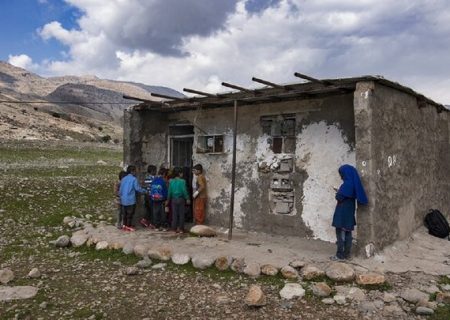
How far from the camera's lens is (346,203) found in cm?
742

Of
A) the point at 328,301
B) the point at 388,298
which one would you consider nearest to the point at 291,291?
the point at 328,301

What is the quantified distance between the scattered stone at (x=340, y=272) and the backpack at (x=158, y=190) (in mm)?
4664

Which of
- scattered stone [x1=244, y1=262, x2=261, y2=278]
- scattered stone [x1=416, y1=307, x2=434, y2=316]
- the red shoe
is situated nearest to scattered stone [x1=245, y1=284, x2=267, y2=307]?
scattered stone [x1=244, y1=262, x2=261, y2=278]

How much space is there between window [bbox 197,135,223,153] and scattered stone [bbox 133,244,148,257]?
3.15 meters

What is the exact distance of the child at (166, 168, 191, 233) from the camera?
32.6 feet

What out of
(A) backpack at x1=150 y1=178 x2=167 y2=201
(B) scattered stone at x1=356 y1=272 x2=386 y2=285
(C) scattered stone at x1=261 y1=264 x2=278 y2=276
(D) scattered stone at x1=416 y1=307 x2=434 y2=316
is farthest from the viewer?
(A) backpack at x1=150 y1=178 x2=167 y2=201

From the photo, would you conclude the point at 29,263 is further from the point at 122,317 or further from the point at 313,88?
the point at 313,88

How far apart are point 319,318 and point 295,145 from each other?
4260mm

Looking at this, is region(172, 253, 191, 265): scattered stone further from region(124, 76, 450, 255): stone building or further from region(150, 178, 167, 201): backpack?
region(150, 178, 167, 201): backpack

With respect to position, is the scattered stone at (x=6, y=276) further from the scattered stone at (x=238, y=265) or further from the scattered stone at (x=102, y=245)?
the scattered stone at (x=238, y=265)

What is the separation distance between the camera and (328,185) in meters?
8.79

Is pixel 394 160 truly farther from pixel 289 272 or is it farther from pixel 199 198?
pixel 199 198

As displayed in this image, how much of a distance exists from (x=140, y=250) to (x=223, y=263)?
5.90 feet

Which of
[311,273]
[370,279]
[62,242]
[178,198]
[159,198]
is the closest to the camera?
[370,279]
